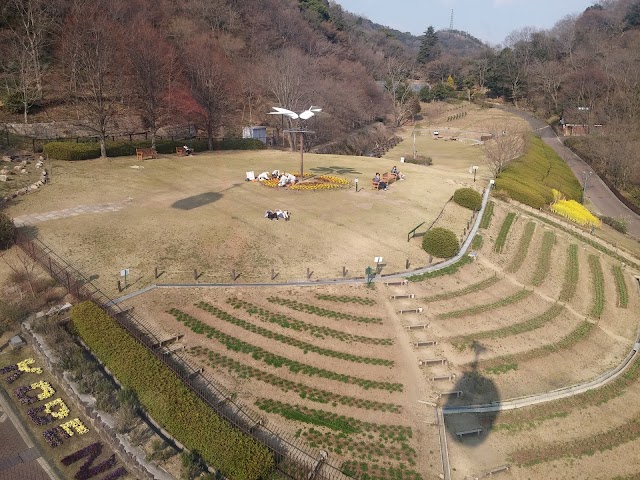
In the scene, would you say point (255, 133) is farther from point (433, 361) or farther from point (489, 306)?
point (433, 361)


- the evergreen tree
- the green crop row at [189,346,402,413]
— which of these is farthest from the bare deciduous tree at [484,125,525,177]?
the evergreen tree

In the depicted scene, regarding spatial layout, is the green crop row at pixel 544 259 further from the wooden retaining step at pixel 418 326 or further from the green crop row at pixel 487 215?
the wooden retaining step at pixel 418 326

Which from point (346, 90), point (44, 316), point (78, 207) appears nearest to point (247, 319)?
point (44, 316)

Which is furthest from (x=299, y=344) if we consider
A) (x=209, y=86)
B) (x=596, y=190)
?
(x=596, y=190)

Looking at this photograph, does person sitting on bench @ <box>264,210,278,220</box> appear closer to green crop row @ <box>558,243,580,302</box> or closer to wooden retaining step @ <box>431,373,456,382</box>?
wooden retaining step @ <box>431,373,456,382</box>

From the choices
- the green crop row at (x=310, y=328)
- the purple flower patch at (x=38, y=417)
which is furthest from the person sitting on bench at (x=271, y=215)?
the purple flower patch at (x=38, y=417)

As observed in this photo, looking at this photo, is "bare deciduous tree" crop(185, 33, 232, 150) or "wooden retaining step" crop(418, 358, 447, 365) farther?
"bare deciduous tree" crop(185, 33, 232, 150)
